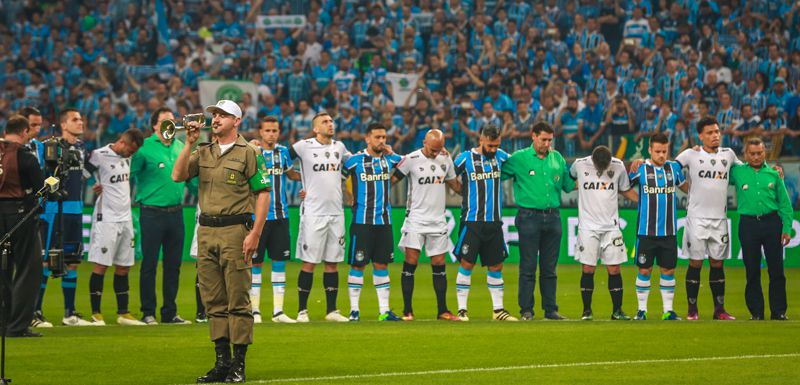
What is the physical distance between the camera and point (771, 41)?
26.7m

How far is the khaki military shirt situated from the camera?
10.2 metres

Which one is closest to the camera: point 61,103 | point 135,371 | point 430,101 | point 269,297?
point 135,371

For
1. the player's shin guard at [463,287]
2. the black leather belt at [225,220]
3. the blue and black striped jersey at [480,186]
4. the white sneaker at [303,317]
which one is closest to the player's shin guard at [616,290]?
the blue and black striped jersey at [480,186]

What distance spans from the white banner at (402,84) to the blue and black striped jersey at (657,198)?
13658 millimetres

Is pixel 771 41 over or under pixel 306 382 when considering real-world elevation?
over

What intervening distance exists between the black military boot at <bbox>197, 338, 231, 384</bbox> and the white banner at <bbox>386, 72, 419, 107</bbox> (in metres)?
19.1

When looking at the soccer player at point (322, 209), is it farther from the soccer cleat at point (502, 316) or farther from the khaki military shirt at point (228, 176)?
the khaki military shirt at point (228, 176)

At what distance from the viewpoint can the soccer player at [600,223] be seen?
1559 cm

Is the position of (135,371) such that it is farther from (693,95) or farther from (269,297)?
(693,95)

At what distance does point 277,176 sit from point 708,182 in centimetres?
562

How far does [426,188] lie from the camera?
1591 cm

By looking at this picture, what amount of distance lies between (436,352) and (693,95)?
50.6 ft

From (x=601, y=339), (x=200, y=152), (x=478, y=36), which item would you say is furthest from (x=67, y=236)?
(x=478, y=36)

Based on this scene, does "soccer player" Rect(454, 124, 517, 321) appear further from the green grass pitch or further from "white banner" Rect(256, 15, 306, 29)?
"white banner" Rect(256, 15, 306, 29)
